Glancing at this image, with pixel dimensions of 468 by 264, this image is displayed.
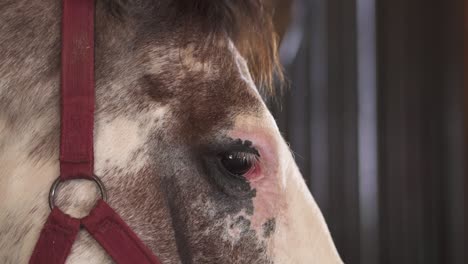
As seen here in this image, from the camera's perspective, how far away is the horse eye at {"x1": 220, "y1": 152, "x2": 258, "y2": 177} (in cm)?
84

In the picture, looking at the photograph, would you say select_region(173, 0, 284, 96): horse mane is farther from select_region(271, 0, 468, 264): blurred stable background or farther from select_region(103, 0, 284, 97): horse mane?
select_region(271, 0, 468, 264): blurred stable background

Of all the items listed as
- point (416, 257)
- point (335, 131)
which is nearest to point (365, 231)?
point (416, 257)

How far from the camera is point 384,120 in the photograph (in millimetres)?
2678

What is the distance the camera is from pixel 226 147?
0.83m

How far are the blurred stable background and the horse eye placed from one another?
1.76m

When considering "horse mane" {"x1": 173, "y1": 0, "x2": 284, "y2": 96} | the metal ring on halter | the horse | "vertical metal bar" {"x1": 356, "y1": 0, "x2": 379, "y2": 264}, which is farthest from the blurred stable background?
the metal ring on halter

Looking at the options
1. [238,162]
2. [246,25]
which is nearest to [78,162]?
[238,162]

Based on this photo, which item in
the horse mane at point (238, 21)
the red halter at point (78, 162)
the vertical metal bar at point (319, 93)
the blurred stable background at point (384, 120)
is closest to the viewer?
the red halter at point (78, 162)

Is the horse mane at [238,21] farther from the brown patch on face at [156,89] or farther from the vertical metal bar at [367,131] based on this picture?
the vertical metal bar at [367,131]

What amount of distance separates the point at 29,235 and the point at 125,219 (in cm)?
11

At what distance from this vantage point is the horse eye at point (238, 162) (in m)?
0.84

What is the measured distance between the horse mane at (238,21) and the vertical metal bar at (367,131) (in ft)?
5.70

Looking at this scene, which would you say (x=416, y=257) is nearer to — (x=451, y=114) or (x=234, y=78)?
(x=451, y=114)

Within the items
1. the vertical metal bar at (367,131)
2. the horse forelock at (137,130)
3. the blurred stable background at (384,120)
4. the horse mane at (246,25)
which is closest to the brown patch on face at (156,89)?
the horse forelock at (137,130)
